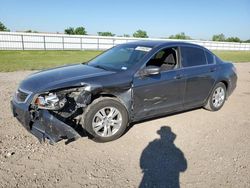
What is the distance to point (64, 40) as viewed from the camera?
3331 cm

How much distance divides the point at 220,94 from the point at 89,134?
377cm

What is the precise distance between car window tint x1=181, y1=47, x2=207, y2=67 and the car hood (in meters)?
1.80

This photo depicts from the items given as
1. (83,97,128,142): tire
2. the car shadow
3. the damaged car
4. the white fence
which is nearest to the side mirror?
the damaged car

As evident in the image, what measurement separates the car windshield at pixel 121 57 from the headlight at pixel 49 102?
4.16 ft

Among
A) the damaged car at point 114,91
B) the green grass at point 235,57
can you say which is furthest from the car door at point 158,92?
the green grass at point 235,57

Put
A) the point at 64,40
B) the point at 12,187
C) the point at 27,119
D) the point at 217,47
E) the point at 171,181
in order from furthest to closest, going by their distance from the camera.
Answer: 1. the point at 217,47
2. the point at 64,40
3. the point at 27,119
4. the point at 171,181
5. the point at 12,187

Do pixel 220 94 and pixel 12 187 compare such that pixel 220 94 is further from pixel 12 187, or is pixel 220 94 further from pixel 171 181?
pixel 12 187

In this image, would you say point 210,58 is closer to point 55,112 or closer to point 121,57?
point 121,57

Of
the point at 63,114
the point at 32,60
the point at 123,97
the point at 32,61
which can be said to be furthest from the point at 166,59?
the point at 32,60

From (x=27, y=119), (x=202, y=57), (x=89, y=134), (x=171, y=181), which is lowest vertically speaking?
(x=171, y=181)

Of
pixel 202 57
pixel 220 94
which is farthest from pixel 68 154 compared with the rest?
pixel 220 94

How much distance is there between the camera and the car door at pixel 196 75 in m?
5.20

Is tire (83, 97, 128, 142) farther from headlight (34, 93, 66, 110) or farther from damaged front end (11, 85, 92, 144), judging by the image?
headlight (34, 93, 66, 110)

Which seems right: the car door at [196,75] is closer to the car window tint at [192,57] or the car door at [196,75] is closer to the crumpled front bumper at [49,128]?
the car window tint at [192,57]
